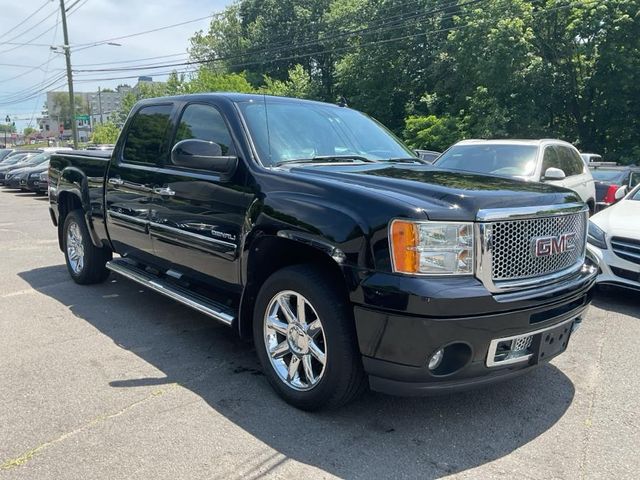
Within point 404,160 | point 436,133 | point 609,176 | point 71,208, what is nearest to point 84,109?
point 436,133

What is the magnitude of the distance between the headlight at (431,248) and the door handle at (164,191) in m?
2.24

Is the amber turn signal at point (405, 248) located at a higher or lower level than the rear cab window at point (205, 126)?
lower

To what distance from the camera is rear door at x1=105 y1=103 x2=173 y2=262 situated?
16.1 ft

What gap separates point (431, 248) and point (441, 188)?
488 millimetres

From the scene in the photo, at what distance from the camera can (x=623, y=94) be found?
2366cm

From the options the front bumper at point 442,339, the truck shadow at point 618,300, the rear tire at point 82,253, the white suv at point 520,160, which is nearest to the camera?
the front bumper at point 442,339

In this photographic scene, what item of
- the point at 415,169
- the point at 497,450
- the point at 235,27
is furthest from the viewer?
the point at 235,27

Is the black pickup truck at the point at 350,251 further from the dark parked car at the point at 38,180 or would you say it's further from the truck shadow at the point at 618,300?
the dark parked car at the point at 38,180

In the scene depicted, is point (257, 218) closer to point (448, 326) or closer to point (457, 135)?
point (448, 326)

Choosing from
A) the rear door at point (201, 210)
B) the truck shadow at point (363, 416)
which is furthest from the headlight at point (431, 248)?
the rear door at point (201, 210)

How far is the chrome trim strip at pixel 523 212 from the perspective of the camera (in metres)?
3.00

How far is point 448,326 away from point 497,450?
0.81m

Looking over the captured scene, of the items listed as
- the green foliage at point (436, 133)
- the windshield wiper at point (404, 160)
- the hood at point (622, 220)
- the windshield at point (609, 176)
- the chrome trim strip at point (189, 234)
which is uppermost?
the green foliage at point (436, 133)

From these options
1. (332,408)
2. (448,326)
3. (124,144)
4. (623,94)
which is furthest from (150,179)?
(623,94)
